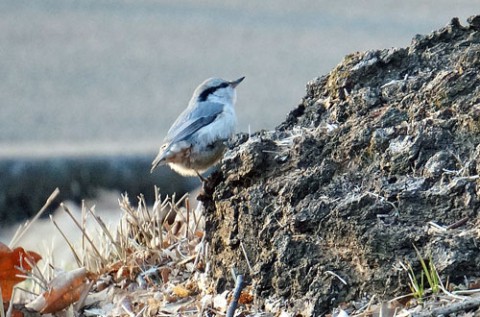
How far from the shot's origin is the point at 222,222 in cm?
412

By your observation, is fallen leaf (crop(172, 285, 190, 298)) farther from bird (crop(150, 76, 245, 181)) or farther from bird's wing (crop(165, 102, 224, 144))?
bird's wing (crop(165, 102, 224, 144))

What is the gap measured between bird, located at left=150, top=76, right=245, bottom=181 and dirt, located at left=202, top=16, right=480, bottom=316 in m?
1.26

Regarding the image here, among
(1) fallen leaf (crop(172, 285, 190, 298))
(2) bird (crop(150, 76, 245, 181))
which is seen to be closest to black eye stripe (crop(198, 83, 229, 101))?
(2) bird (crop(150, 76, 245, 181))

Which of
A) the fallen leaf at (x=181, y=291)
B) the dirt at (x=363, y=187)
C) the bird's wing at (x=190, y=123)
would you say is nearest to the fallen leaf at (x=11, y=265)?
the fallen leaf at (x=181, y=291)

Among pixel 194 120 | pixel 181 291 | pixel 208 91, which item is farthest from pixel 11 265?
pixel 208 91

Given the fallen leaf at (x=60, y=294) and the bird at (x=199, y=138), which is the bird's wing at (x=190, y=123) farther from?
the fallen leaf at (x=60, y=294)

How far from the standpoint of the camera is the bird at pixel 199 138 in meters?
5.59

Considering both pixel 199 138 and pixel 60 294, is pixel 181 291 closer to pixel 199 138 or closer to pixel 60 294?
pixel 60 294

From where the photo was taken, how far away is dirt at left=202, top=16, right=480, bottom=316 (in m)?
3.52

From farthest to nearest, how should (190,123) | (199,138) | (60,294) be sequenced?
(190,123)
(199,138)
(60,294)

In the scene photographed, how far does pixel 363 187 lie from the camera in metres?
3.74

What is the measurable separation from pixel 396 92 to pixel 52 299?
165 centimetres

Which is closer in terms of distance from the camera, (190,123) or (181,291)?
(181,291)

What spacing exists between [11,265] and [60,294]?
279mm
